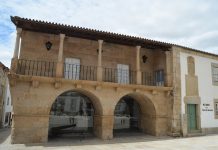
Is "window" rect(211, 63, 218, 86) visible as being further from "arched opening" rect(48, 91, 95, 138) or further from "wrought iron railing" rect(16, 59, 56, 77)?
"wrought iron railing" rect(16, 59, 56, 77)

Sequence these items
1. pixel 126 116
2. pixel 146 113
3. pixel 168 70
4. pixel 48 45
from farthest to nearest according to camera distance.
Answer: pixel 126 116
pixel 146 113
pixel 168 70
pixel 48 45

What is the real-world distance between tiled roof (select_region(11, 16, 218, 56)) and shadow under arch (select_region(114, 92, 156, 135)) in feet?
11.0

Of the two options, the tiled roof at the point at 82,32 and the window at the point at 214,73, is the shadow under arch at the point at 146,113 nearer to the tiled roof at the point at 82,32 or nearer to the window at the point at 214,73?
the tiled roof at the point at 82,32

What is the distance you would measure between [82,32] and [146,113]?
6.94 metres

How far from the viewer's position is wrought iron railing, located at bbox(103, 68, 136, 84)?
531 inches

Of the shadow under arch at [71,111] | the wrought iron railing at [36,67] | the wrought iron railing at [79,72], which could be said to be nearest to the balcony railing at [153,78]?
the wrought iron railing at [79,72]

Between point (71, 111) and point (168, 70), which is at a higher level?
point (168, 70)

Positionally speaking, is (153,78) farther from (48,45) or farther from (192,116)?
(48,45)

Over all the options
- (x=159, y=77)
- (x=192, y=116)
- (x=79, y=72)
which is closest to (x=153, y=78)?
(x=159, y=77)

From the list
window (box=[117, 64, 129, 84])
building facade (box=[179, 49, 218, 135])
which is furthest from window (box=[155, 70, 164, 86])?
window (box=[117, 64, 129, 84])

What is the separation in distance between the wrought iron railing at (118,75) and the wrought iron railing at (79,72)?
0.86 meters

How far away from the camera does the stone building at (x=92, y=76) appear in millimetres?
10078

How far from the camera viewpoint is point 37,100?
403 inches

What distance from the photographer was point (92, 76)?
13094 millimetres
